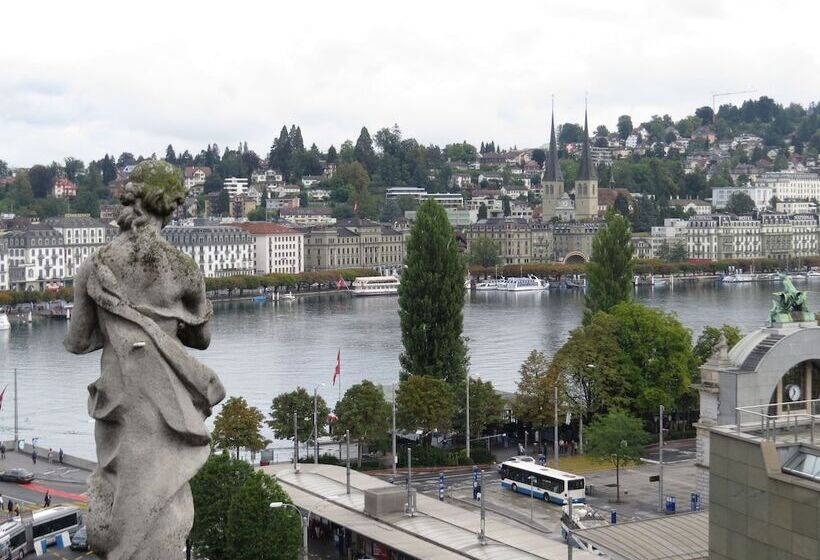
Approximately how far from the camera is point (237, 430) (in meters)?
22.5

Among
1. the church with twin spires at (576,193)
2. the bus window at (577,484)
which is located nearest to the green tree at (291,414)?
the bus window at (577,484)

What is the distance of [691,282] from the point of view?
8906cm

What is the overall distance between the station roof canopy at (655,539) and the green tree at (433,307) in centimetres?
1150

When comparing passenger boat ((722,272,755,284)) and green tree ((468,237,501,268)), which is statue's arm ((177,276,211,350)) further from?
passenger boat ((722,272,755,284))

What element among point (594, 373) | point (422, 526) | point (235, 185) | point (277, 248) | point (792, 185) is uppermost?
point (235, 185)

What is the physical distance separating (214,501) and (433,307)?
11540mm

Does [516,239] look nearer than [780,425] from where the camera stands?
No

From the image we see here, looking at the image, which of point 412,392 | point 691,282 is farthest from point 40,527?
point 691,282

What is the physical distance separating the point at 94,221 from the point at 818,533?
238 ft

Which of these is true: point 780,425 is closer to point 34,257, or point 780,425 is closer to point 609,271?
point 609,271

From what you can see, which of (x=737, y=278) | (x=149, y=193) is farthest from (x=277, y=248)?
(x=149, y=193)

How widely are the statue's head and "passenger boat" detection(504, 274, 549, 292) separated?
77.2 m

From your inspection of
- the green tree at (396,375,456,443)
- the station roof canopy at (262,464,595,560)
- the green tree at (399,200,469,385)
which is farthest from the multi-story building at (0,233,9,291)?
the station roof canopy at (262,464,595,560)

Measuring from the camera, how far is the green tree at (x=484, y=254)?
296 feet
